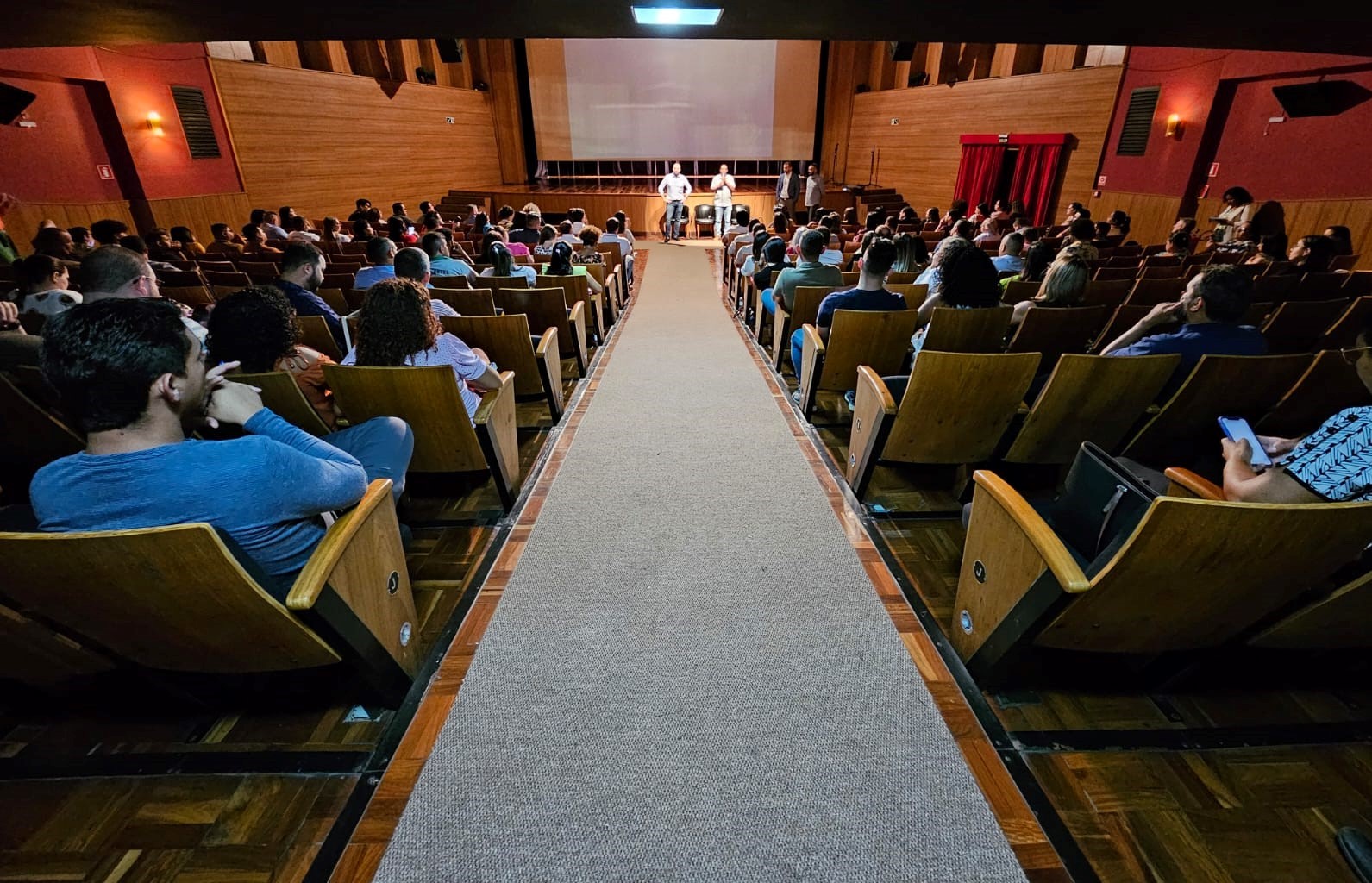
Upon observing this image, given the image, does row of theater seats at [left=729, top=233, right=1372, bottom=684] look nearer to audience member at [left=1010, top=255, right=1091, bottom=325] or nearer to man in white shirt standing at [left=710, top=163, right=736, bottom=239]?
audience member at [left=1010, top=255, right=1091, bottom=325]

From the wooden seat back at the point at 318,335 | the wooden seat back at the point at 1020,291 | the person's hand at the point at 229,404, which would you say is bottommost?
the wooden seat back at the point at 318,335

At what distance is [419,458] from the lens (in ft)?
6.82

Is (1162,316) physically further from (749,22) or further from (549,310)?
(749,22)

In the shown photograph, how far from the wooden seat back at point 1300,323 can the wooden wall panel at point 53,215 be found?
954cm

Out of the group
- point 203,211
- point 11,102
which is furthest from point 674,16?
point 203,211

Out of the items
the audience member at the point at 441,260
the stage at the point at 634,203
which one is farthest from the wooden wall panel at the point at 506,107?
the audience member at the point at 441,260

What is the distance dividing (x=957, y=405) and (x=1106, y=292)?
6.67ft

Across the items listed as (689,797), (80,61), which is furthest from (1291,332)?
(80,61)

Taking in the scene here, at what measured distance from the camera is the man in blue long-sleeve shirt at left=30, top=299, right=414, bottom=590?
0.96 m

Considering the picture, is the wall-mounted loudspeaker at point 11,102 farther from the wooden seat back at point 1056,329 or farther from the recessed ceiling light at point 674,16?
the wooden seat back at point 1056,329

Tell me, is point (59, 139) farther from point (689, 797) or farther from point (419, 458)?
point (689, 797)

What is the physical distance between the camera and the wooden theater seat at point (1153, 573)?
3.18 feet

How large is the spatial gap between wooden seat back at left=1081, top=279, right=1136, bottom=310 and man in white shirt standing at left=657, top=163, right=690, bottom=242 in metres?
7.84

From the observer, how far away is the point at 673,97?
11.1 meters
